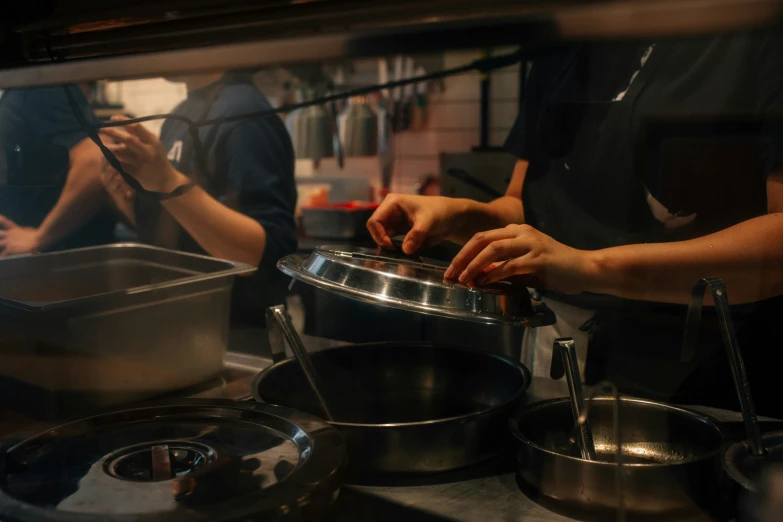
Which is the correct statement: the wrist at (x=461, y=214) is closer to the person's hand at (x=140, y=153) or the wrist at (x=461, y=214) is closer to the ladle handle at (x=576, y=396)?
the ladle handle at (x=576, y=396)

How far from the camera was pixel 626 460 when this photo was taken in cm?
78

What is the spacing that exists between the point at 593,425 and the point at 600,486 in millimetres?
186

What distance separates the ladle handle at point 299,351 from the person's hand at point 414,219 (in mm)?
204

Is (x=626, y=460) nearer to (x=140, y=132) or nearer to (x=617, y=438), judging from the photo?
(x=617, y=438)

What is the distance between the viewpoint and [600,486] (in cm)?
64

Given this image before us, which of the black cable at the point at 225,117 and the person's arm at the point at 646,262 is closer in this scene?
the person's arm at the point at 646,262

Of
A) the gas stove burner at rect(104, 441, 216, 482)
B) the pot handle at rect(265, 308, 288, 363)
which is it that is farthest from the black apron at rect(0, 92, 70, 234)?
the gas stove burner at rect(104, 441, 216, 482)

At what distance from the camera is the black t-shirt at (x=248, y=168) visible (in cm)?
122

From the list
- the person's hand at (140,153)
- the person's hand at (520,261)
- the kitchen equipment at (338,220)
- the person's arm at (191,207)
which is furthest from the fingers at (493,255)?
the person's hand at (140,153)

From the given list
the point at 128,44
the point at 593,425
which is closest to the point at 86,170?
the point at 128,44

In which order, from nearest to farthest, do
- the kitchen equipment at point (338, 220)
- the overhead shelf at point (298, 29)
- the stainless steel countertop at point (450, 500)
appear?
the overhead shelf at point (298, 29) < the stainless steel countertop at point (450, 500) < the kitchen equipment at point (338, 220)

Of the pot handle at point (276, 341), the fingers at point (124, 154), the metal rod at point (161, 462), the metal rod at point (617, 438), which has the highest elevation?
the fingers at point (124, 154)

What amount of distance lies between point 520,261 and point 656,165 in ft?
1.00

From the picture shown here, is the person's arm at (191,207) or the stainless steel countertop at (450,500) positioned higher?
the person's arm at (191,207)
